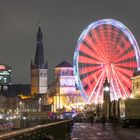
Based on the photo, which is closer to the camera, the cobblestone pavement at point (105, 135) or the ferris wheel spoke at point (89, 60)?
the cobblestone pavement at point (105, 135)

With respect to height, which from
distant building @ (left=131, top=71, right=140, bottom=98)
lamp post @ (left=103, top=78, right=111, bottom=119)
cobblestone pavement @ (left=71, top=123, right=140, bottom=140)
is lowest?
cobblestone pavement @ (left=71, top=123, right=140, bottom=140)

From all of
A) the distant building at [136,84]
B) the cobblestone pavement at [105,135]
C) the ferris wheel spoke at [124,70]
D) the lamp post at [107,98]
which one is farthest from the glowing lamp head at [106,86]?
the cobblestone pavement at [105,135]

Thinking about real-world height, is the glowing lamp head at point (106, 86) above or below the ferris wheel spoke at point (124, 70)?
below

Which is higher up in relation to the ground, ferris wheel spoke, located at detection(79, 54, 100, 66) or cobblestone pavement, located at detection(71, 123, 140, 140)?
ferris wheel spoke, located at detection(79, 54, 100, 66)

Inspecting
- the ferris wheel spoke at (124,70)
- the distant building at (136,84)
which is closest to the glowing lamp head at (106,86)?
the ferris wheel spoke at (124,70)

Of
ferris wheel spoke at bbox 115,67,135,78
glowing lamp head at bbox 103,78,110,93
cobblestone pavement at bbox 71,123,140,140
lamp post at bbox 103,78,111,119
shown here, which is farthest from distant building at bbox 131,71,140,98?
cobblestone pavement at bbox 71,123,140,140

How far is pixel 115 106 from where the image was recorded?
280 ft

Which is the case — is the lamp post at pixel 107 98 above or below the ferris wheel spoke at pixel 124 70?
below

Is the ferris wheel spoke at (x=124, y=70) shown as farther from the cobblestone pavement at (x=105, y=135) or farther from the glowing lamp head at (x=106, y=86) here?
the cobblestone pavement at (x=105, y=135)

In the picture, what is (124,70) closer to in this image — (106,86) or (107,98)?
(106,86)

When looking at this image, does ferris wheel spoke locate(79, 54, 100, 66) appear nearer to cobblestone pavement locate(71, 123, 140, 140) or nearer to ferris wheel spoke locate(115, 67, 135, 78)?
ferris wheel spoke locate(115, 67, 135, 78)

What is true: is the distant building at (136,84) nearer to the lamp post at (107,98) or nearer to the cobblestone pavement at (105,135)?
the lamp post at (107,98)

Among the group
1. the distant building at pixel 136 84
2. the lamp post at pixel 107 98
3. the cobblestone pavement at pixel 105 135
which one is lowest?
the cobblestone pavement at pixel 105 135

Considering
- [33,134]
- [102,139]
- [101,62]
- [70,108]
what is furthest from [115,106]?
[70,108]
